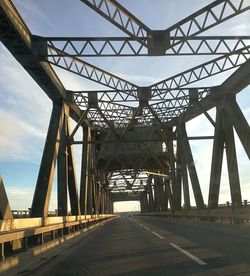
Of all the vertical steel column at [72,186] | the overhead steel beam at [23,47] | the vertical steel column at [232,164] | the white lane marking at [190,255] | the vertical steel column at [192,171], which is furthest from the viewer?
the vertical steel column at [192,171]

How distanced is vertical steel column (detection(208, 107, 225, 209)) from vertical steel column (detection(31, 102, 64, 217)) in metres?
9.75

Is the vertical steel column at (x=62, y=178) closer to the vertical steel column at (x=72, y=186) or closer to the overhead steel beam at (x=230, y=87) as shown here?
the vertical steel column at (x=72, y=186)

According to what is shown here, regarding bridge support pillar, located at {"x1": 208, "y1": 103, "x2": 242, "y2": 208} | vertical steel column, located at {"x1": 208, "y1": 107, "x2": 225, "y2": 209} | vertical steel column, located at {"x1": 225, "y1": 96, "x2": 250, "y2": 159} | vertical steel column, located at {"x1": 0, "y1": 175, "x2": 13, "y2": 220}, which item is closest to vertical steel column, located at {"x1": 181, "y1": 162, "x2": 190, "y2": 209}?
bridge support pillar, located at {"x1": 208, "y1": 103, "x2": 242, "y2": 208}

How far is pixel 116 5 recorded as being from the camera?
1786 cm

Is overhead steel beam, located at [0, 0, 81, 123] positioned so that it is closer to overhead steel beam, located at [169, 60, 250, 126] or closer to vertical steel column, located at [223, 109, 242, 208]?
overhead steel beam, located at [169, 60, 250, 126]

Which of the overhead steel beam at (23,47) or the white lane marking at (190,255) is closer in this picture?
the white lane marking at (190,255)

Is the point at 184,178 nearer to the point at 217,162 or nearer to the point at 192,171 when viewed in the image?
the point at 192,171

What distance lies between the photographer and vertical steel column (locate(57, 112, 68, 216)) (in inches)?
1135

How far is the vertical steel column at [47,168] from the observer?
2361cm

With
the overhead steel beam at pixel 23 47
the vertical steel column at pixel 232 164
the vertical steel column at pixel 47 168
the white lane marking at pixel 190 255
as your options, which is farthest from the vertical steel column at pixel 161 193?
the white lane marking at pixel 190 255

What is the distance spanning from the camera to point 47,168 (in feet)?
82.2

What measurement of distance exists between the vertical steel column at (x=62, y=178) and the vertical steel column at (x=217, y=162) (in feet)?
30.1

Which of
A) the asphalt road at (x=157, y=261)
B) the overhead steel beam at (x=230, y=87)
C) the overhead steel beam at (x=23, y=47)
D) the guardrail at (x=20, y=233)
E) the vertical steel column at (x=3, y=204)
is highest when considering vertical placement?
the overhead steel beam at (x=230, y=87)

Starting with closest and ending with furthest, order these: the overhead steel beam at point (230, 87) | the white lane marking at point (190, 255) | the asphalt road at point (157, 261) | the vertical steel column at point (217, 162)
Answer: the asphalt road at point (157, 261) < the white lane marking at point (190, 255) < the overhead steel beam at point (230, 87) < the vertical steel column at point (217, 162)
